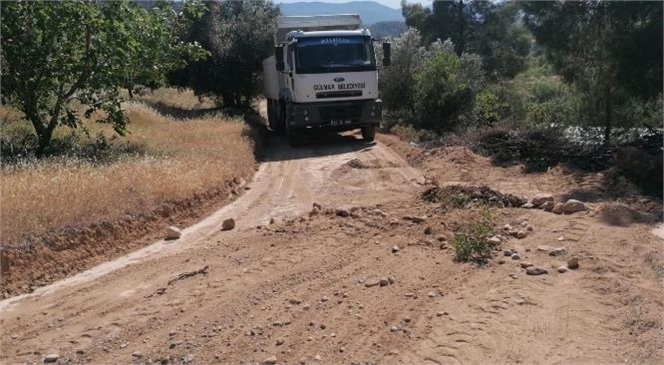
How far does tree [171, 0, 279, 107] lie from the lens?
27094 millimetres

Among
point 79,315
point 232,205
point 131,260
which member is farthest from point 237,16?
point 79,315

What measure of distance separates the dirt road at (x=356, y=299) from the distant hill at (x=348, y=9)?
1303cm

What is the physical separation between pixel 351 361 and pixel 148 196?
212 inches

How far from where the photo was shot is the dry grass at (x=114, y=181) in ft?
25.1

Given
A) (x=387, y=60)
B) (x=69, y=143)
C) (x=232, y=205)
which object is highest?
(x=387, y=60)

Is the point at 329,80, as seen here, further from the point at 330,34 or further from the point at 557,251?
the point at 557,251

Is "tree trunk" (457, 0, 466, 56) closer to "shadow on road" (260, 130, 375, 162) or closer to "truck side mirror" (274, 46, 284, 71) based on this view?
"shadow on road" (260, 130, 375, 162)

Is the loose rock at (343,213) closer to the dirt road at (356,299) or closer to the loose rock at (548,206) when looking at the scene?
the dirt road at (356,299)

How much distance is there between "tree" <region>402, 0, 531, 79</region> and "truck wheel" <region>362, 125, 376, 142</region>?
2648 cm

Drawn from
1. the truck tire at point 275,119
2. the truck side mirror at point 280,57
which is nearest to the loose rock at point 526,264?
the truck side mirror at point 280,57

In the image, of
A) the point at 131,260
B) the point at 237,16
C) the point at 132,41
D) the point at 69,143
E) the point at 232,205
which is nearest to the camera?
the point at 131,260

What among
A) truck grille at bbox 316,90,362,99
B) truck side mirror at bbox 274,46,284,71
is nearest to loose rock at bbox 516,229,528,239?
truck grille at bbox 316,90,362,99

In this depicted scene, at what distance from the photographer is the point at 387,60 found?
18438 millimetres

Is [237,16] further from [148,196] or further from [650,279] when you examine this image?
[650,279]
